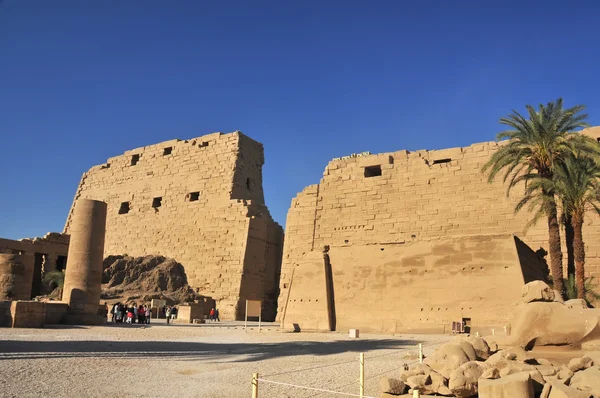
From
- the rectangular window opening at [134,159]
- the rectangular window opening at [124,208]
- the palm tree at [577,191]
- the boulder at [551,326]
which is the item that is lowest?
the boulder at [551,326]

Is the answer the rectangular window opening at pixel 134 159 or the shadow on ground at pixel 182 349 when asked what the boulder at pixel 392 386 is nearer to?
the shadow on ground at pixel 182 349

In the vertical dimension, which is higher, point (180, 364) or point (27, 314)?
point (27, 314)

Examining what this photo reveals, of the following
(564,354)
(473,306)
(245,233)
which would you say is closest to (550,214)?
(473,306)

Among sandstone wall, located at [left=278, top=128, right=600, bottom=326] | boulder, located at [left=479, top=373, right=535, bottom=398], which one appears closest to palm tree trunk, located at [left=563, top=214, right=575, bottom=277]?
sandstone wall, located at [left=278, top=128, right=600, bottom=326]

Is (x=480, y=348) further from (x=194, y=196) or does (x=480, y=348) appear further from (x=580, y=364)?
(x=194, y=196)

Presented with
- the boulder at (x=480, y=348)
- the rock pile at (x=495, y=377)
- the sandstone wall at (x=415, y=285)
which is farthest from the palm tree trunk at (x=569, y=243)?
the rock pile at (x=495, y=377)

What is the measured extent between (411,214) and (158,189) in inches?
601

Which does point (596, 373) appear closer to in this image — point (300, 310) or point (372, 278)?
point (372, 278)

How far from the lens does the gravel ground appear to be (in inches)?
242

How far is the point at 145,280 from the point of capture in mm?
25047

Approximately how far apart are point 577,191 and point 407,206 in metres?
6.83

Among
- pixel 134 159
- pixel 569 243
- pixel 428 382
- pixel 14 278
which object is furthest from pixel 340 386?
pixel 134 159

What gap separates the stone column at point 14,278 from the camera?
17.1 metres

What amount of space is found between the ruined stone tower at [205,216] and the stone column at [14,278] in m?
8.71
